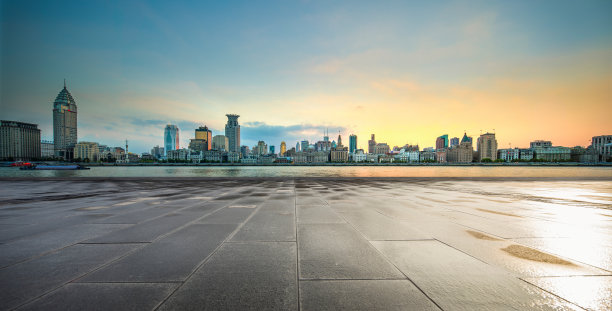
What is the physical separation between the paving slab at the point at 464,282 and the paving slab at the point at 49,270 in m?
5.28

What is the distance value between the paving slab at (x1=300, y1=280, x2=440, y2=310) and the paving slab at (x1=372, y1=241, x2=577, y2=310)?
242mm

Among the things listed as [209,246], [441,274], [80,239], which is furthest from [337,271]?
[80,239]

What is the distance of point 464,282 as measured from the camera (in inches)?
129

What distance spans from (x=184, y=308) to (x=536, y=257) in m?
6.02

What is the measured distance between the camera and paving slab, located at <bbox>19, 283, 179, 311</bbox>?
2678 mm

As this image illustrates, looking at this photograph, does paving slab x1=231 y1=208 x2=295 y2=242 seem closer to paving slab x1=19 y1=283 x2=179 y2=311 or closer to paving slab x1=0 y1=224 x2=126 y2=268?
paving slab x1=19 y1=283 x2=179 y2=311

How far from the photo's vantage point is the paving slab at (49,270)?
295cm

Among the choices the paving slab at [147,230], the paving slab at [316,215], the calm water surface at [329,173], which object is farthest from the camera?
the calm water surface at [329,173]

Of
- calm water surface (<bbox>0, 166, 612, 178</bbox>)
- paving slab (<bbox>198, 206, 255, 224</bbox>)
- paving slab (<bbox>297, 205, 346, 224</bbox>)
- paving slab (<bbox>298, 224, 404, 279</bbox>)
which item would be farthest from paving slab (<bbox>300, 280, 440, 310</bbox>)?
calm water surface (<bbox>0, 166, 612, 178</bbox>)

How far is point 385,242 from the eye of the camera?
5.01 m

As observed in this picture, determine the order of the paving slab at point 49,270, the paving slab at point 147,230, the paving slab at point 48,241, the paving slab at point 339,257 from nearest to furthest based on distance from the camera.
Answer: the paving slab at point 49,270, the paving slab at point 339,257, the paving slab at point 48,241, the paving slab at point 147,230

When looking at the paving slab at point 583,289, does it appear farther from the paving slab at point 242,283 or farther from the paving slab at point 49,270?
the paving slab at point 49,270

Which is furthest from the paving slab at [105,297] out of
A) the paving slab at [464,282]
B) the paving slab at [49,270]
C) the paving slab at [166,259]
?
the paving slab at [464,282]

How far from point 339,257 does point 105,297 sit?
11.5 ft
